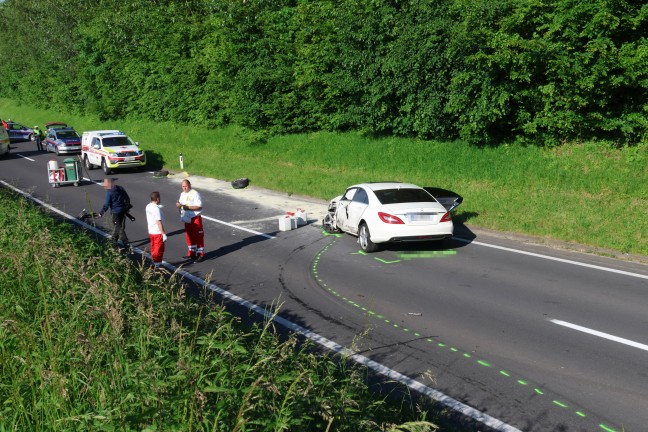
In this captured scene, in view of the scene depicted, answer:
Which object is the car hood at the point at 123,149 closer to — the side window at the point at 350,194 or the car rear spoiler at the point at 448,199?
the side window at the point at 350,194

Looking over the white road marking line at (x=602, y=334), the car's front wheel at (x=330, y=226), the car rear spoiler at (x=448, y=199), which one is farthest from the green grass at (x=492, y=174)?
the white road marking line at (x=602, y=334)

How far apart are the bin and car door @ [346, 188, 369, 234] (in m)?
16.3

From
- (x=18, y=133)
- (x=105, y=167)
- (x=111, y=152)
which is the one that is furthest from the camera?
(x=18, y=133)

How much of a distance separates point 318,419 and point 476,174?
16.1 m

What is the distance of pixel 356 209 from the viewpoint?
14805 millimetres

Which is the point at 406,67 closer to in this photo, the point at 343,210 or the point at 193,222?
the point at 343,210

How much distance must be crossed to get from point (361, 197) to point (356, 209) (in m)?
0.39

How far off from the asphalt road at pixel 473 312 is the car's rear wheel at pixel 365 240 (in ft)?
0.86

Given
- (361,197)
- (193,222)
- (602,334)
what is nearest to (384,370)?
(602,334)

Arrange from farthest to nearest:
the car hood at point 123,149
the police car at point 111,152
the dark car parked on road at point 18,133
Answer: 1. the dark car parked on road at point 18,133
2. the car hood at point 123,149
3. the police car at point 111,152

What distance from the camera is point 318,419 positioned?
4.71 m

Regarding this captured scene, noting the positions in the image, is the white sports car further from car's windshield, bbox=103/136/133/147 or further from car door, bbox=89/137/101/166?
car door, bbox=89/137/101/166

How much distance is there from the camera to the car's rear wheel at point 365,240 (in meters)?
14.0

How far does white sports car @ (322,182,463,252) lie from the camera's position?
13.5 m
